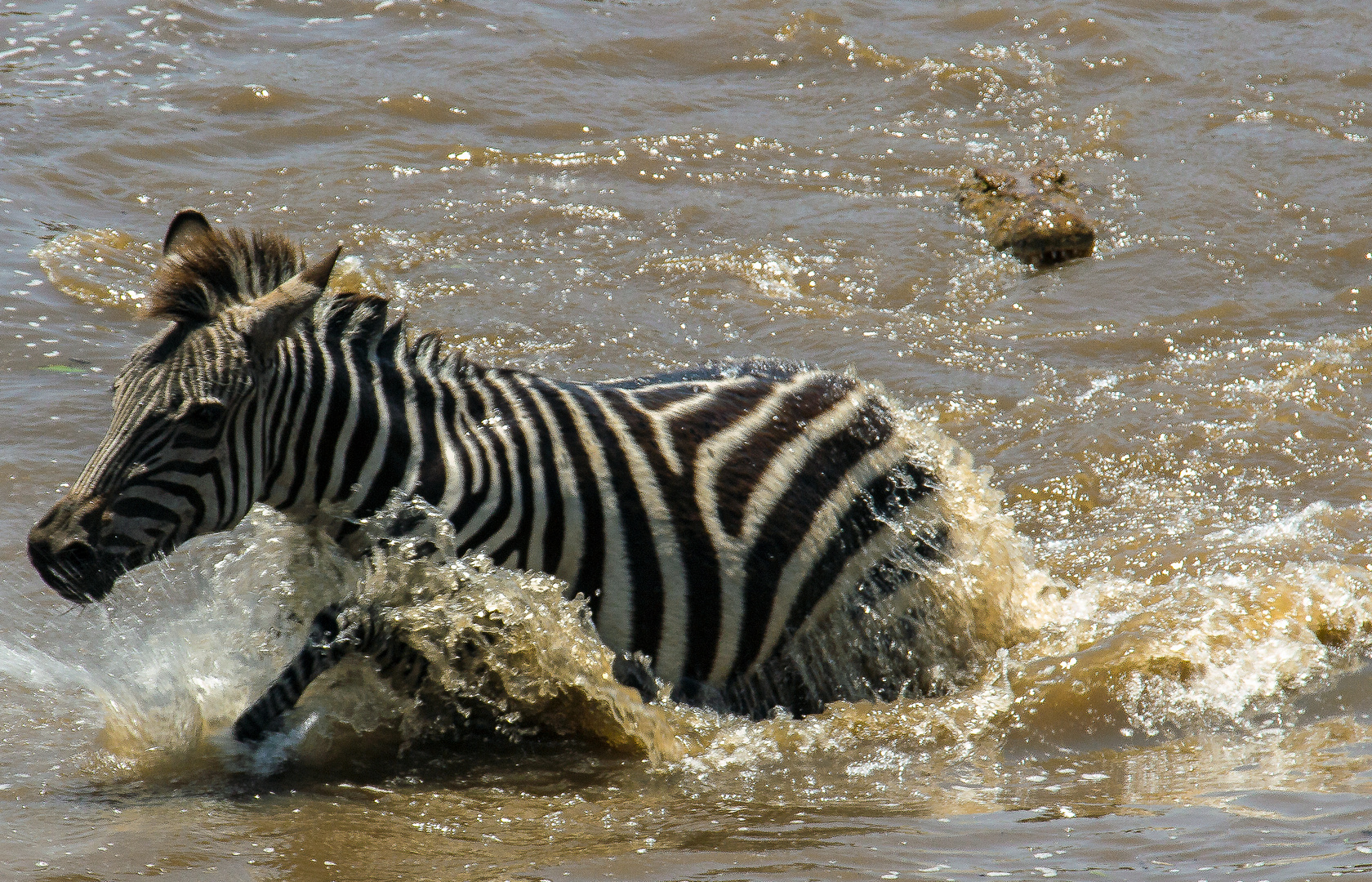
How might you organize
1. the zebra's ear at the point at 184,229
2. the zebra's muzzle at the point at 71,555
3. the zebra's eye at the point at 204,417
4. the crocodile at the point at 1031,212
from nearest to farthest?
1. the zebra's muzzle at the point at 71,555
2. the zebra's eye at the point at 204,417
3. the zebra's ear at the point at 184,229
4. the crocodile at the point at 1031,212

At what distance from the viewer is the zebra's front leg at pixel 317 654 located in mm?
3758

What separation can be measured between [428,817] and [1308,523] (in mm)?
4399

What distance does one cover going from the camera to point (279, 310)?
11.8 feet

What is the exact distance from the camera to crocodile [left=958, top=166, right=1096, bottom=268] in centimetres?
911

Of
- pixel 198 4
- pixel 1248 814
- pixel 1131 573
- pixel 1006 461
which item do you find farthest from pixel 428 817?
pixel 198 4

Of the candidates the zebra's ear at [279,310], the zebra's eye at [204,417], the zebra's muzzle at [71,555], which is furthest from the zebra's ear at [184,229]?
the zebra's muzzle at [71,555]

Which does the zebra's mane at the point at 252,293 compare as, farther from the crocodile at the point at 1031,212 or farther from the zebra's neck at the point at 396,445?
the crocodile at the point at 1031,212

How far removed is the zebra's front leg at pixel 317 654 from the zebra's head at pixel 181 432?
0.40m

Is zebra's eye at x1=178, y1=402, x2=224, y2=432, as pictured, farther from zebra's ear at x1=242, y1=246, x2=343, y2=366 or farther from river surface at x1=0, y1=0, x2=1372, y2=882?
river surface at x1=0, y1=0, x2=1372, y2=882

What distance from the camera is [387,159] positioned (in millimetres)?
10172

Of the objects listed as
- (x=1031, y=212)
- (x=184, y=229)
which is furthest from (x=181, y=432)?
(x=1031, y=212)

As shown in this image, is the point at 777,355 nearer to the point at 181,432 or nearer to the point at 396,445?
the point at 396,445

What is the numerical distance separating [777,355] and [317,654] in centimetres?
432

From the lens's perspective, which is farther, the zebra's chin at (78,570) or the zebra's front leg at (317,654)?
the zebra's front leg at (317,654)
